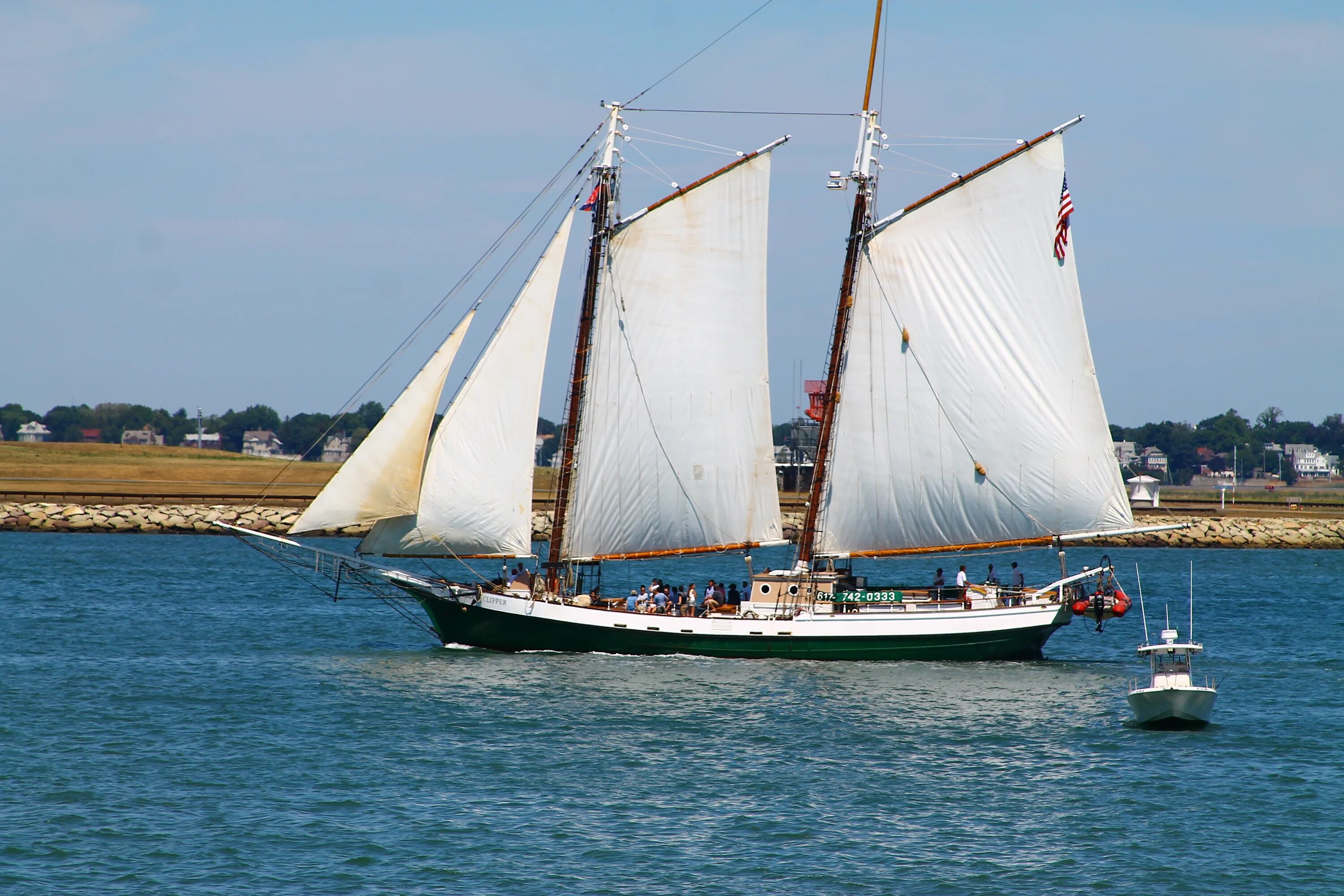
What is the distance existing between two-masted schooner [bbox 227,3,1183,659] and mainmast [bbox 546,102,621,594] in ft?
0.22

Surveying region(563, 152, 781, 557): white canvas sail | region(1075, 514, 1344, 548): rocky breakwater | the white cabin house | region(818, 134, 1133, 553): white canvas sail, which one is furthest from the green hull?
the white cabin house

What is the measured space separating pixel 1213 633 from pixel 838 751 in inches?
1173

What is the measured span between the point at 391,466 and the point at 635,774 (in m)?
14.9

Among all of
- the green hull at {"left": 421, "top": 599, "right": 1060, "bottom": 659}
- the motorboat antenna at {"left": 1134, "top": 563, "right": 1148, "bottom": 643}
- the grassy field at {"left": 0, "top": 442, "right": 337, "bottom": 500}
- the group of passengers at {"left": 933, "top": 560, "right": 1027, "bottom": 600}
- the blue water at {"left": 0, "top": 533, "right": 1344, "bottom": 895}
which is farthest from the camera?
the grassy field at {"left": 0, "top": 442, "right": 337, "bottom": 500}

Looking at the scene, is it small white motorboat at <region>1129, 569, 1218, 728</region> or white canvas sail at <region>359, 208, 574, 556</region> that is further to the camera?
white canvas sail at <region>359, 208, 574, 556</region>

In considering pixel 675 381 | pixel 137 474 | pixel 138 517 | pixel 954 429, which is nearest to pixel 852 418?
pixel 954 429

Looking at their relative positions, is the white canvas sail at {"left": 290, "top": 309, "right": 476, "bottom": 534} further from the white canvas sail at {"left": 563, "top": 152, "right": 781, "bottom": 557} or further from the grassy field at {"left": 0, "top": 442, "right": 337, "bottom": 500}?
the grassy field at {"left": 0, "top": 442, "right": 337, "bottom": 500}

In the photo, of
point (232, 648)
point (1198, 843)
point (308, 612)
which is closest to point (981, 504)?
point (1198, 843)

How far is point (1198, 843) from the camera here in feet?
87.2

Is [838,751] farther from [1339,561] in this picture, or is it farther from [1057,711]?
[1339,561]

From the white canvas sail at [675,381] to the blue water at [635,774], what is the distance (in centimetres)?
498

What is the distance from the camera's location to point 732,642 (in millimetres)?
43656

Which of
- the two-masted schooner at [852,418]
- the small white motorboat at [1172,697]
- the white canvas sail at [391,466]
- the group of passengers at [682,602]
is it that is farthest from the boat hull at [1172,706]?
the white canvas sail at [391,466]

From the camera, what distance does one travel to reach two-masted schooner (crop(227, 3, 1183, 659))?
44.7 m
